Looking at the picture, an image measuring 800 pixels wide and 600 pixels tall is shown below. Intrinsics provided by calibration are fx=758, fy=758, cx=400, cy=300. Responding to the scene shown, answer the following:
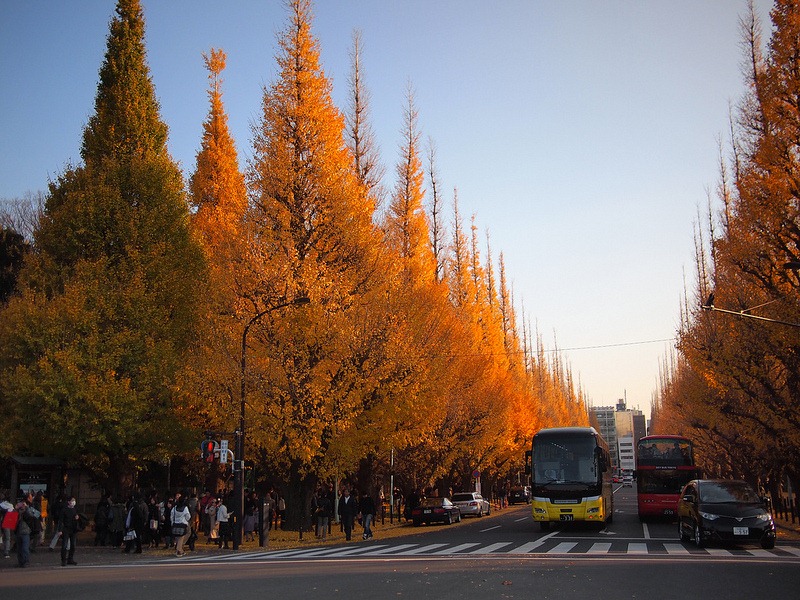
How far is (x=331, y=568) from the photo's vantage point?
15883 mm

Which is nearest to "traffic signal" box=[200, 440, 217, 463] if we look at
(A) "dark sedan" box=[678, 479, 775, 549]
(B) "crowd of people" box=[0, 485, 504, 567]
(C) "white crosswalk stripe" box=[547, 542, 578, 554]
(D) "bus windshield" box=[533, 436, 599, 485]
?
(B) "crowd of people" box=[0, 485, 504, 567]

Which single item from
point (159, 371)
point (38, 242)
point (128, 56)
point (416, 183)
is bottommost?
point (159, 371)

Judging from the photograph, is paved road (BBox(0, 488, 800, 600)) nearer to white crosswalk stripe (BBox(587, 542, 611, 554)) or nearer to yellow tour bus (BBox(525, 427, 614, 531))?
white crosswalk stripe (BBox(587, 542, 611, 554))

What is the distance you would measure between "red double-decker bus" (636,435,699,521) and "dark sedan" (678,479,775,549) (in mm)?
12966

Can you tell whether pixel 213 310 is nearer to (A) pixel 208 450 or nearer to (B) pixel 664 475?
(A) pixel 208 450

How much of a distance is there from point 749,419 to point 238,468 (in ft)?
66.8

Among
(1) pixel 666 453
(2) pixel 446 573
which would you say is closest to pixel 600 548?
(2) pixel 446 573

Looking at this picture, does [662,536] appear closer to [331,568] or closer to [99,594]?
[331,568]

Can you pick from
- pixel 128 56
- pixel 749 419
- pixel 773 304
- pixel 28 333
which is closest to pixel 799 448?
pixel 749 419

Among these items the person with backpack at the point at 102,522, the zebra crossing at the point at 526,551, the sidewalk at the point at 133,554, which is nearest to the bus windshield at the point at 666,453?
the zebra crossing at the point at 526,551

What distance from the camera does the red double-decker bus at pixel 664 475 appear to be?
33606mm

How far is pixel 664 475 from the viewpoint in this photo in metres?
Answer: 34.0

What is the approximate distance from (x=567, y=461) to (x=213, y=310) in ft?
45.6

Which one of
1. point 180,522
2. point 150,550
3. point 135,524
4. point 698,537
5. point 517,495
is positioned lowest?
point 517,495
